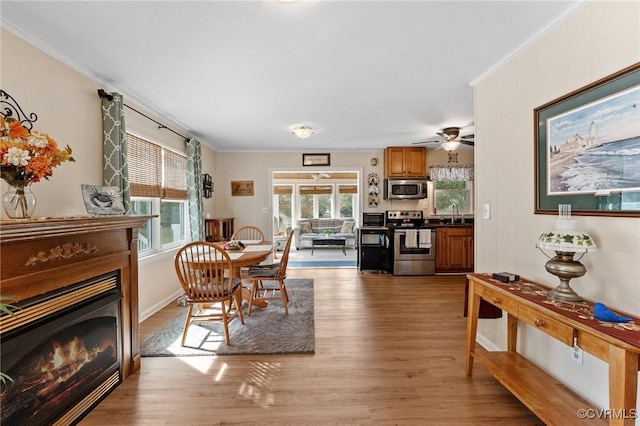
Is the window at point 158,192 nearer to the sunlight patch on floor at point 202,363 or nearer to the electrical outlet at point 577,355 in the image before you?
the sunlight patch on floor at point 202,363

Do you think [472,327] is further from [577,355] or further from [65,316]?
[65,316]

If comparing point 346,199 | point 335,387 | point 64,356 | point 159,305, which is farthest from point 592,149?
point 346,199

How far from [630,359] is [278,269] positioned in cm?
290

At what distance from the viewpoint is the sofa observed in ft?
27.8

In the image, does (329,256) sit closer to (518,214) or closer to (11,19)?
(518,214)

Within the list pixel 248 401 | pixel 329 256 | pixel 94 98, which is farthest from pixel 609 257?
pixel 329 256

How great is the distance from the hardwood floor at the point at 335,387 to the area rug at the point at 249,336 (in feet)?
0.33

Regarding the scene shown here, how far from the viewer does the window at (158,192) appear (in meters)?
3.24

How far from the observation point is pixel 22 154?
1376mm

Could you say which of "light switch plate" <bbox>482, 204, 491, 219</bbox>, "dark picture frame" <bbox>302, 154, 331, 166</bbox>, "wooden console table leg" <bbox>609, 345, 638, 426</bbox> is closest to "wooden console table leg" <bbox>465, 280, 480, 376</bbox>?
"light switch plate" <bbox>482, 204, 491, 219</bbox>

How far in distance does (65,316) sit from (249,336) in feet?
4.94

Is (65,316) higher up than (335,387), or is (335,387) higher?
(65,316)

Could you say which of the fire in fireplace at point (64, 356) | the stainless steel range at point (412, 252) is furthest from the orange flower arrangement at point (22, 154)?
the stainless steel range at point (412, 252)

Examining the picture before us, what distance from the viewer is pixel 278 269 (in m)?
3.42
